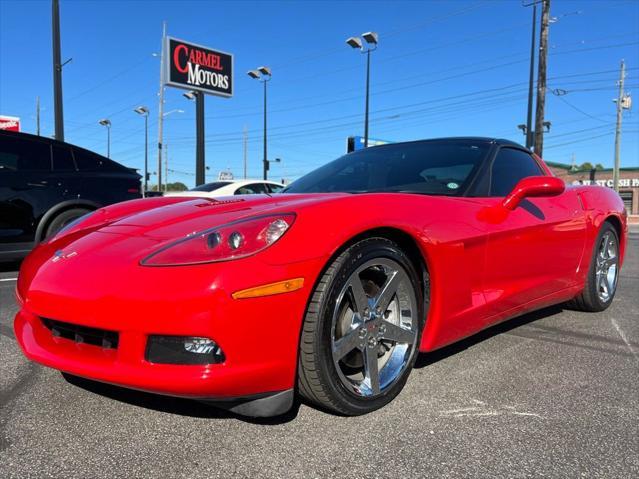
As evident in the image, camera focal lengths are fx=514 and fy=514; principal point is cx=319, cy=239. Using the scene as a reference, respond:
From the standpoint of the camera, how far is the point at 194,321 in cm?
175

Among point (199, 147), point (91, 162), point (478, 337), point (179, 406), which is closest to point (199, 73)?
point (199, 147)

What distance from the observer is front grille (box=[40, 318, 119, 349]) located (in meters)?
1.88

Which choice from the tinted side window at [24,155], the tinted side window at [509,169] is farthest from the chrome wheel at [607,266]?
the tinted side window at [24,155]

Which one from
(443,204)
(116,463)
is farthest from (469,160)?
(116,463)

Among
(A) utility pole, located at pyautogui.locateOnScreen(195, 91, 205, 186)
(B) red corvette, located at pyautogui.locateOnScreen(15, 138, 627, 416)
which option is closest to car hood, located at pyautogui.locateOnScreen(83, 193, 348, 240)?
(B) red corvette, located at pyautogui.locateOnScreen(15, 138, 627, 416)

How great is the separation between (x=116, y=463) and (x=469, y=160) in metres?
2.47

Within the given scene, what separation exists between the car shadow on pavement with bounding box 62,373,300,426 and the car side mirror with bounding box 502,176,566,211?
5.37ft

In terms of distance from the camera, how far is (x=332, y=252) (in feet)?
6.50

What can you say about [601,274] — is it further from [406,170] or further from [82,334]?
[82,334]

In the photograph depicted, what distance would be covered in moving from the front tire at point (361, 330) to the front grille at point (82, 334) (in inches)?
27.6

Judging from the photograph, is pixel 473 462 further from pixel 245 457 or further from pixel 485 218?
pixel 485 218

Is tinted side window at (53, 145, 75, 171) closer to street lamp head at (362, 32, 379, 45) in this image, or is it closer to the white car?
the white car

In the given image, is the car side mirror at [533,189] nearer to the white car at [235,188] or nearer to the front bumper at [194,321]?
the front bumper at [194,321]

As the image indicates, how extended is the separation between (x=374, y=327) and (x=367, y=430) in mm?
426
